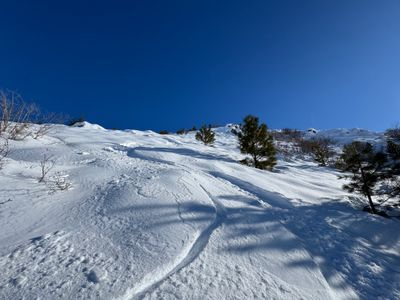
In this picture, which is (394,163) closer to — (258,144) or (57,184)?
(258,144)

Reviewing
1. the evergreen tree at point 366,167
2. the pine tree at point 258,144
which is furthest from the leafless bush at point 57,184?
the pine tree at point 258,144

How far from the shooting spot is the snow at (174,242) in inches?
87.0

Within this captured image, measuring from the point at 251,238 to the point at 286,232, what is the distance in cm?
83

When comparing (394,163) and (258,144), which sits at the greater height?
(258,144)

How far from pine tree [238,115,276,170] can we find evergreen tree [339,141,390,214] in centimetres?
516

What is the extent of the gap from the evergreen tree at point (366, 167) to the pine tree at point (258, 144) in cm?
516

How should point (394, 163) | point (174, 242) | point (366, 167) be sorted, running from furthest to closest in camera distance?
point (366, 167) < point (394, 163) < point (174, 242)

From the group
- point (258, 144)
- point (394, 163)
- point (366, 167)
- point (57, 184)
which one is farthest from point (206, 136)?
point (57, 184)

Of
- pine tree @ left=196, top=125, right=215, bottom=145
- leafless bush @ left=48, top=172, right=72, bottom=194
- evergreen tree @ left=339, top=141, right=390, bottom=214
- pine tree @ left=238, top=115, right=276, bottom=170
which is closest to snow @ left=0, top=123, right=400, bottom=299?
leafless bush @ left=48, top=172, right=72, bottom=194

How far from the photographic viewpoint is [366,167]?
6.95m

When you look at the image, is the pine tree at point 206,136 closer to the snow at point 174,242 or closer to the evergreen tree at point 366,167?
the evergreen tree at point 366,167

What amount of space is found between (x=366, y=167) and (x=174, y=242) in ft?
23.4

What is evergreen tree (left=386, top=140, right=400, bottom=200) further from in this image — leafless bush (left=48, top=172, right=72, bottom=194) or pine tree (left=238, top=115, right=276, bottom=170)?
leafless bush (left=48, top=172, right=72, bottom=194)

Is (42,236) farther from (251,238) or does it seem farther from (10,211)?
(251,238)
